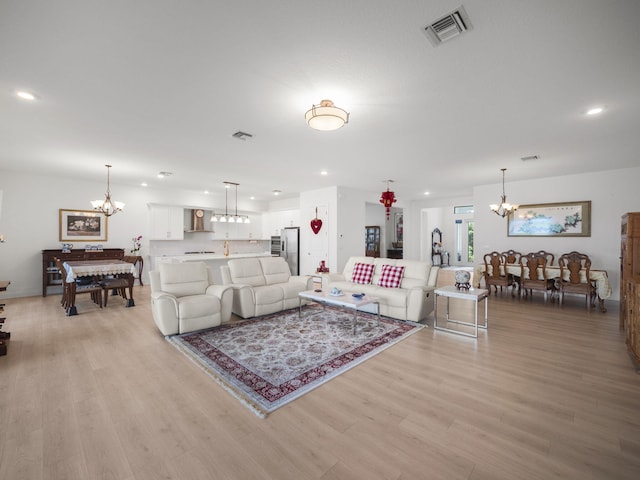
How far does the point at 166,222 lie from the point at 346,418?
755 cm

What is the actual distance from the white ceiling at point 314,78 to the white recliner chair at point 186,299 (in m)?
1.90

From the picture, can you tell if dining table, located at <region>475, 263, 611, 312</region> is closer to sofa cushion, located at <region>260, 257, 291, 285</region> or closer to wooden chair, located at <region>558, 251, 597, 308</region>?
wooden chair, located at <region>558, 251, 597, 308</region>

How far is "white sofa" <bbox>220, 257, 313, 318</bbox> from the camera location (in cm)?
452

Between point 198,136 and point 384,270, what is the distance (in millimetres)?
3524

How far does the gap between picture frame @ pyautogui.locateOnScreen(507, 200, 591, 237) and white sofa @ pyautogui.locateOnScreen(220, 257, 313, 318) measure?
520 cm

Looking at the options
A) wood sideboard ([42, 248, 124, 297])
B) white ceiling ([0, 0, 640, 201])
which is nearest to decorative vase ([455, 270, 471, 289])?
white ceiling ([0, 0, 640, 201])

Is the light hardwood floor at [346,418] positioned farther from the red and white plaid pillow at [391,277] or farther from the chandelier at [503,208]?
the chandelier at [503,208]

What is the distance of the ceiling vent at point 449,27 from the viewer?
5.79 feet

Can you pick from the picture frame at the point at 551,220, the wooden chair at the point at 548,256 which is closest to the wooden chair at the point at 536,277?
the wooden chair at the point at 548,256

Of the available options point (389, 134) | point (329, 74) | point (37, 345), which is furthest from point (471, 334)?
point (37, 345)

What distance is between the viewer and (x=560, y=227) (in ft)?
20.7

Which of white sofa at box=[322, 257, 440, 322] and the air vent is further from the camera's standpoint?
white sofa at box=[322, 257, 440, 322]

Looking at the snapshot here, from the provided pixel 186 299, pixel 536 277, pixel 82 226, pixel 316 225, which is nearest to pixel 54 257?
pixel 82 226

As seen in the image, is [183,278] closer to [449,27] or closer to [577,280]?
[449,27]
